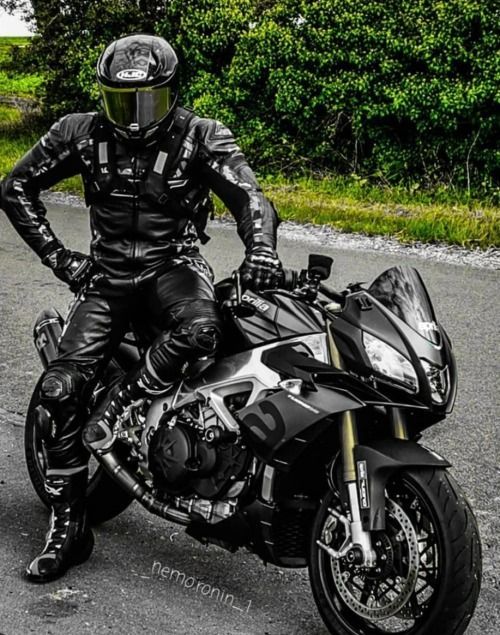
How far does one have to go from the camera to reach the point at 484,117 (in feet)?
43.8

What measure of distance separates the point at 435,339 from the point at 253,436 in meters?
0.69

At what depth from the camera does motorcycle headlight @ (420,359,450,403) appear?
328 centimetres

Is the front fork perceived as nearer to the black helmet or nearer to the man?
the man

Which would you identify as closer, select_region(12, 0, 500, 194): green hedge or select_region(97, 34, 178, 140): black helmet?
select_region(97, 34, 178, 140): black helmet

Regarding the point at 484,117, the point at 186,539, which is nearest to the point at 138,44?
the point at 186,539

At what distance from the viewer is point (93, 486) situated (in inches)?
181

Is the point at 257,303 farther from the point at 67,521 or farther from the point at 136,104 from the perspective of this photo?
the point at 67,521

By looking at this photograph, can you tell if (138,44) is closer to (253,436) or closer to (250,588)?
(253,436)

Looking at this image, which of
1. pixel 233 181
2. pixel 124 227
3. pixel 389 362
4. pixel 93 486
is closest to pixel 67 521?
pixel 93 486

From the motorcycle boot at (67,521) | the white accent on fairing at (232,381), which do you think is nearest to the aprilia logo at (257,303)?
the white accent on fairing at (232,381)

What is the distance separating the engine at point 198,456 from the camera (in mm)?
3736

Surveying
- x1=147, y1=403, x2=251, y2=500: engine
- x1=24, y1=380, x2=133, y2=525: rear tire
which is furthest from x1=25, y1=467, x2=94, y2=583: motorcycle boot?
x1=147, y1=403, x2=251, y2=500: engine

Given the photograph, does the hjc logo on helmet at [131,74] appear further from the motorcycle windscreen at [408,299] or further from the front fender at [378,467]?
the front fender at [378,467]

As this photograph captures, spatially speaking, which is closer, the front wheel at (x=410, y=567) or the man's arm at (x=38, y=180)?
the front wheel at (x=410, y=567)
